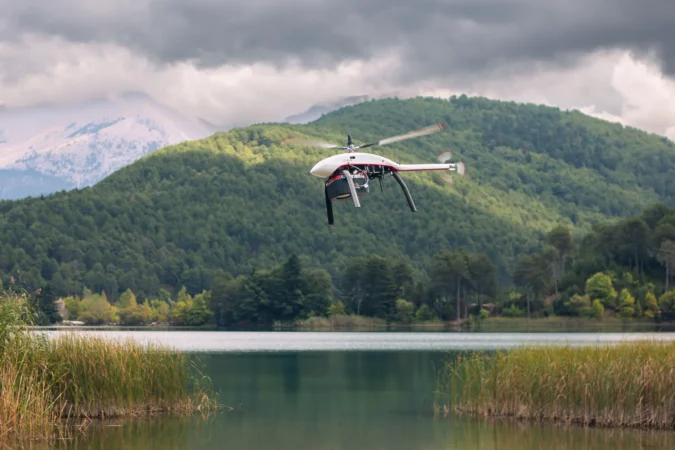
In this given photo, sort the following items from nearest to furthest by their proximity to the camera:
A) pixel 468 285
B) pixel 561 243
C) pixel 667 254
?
pixel 667 254
pixel 468 285
pixel 561 243

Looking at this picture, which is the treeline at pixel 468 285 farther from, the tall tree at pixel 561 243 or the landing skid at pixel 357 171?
the landing skid at pixel 357 171

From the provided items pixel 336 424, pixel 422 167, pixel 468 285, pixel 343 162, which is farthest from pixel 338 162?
pixel 468 285

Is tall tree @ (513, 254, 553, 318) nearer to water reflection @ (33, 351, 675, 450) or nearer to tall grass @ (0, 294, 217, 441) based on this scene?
water reflection @ (33, 351, 675, 450)

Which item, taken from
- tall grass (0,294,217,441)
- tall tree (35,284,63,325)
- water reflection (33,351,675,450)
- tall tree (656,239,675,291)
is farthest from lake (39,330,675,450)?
tall tree (656,239,675,291)

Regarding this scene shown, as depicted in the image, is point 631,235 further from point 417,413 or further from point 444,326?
point 417,413

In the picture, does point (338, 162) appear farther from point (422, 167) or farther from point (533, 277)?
point (533, 277)

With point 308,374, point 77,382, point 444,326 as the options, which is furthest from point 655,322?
point 77,382
